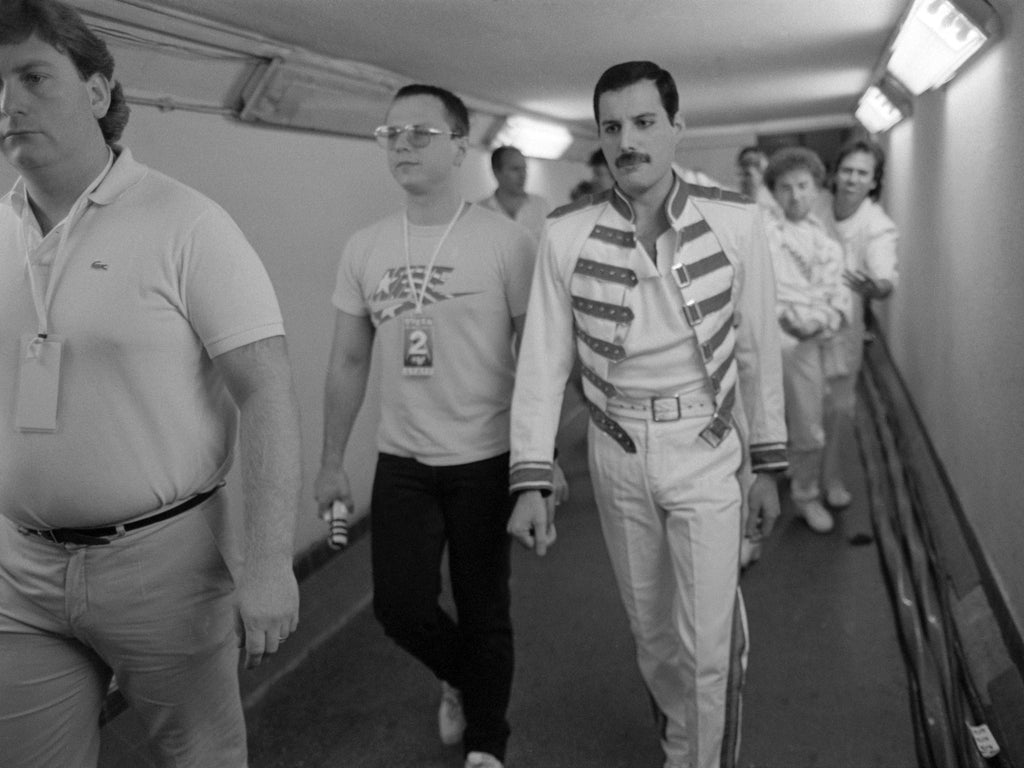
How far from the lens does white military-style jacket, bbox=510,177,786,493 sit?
259cm

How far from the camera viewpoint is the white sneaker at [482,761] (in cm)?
286

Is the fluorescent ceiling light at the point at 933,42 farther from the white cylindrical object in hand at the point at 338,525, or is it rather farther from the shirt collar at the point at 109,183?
the shirt collar at the point at 109,183

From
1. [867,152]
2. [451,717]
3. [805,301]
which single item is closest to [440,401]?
[451,717]

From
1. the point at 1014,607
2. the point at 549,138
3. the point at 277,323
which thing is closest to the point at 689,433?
the point at 277,323

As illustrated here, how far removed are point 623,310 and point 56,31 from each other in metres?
1.44

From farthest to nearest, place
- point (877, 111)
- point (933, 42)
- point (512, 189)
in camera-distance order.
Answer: point (877, 111) < point (512, 189) < point (933, 42)

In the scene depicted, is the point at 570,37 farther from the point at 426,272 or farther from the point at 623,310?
the point at 623,310

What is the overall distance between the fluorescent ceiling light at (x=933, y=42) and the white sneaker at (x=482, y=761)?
3.00 meters

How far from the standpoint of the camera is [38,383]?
1729 millimetres

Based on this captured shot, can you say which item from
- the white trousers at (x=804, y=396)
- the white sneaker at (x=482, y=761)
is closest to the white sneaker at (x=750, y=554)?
the white trousers at (x=804, y=396)

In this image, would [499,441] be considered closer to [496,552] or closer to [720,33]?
[496,552]

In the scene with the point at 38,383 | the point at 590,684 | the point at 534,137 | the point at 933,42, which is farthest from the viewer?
the point at 534,137

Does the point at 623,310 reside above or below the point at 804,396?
above

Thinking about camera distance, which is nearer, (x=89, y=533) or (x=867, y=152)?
(x=89, y=533)
